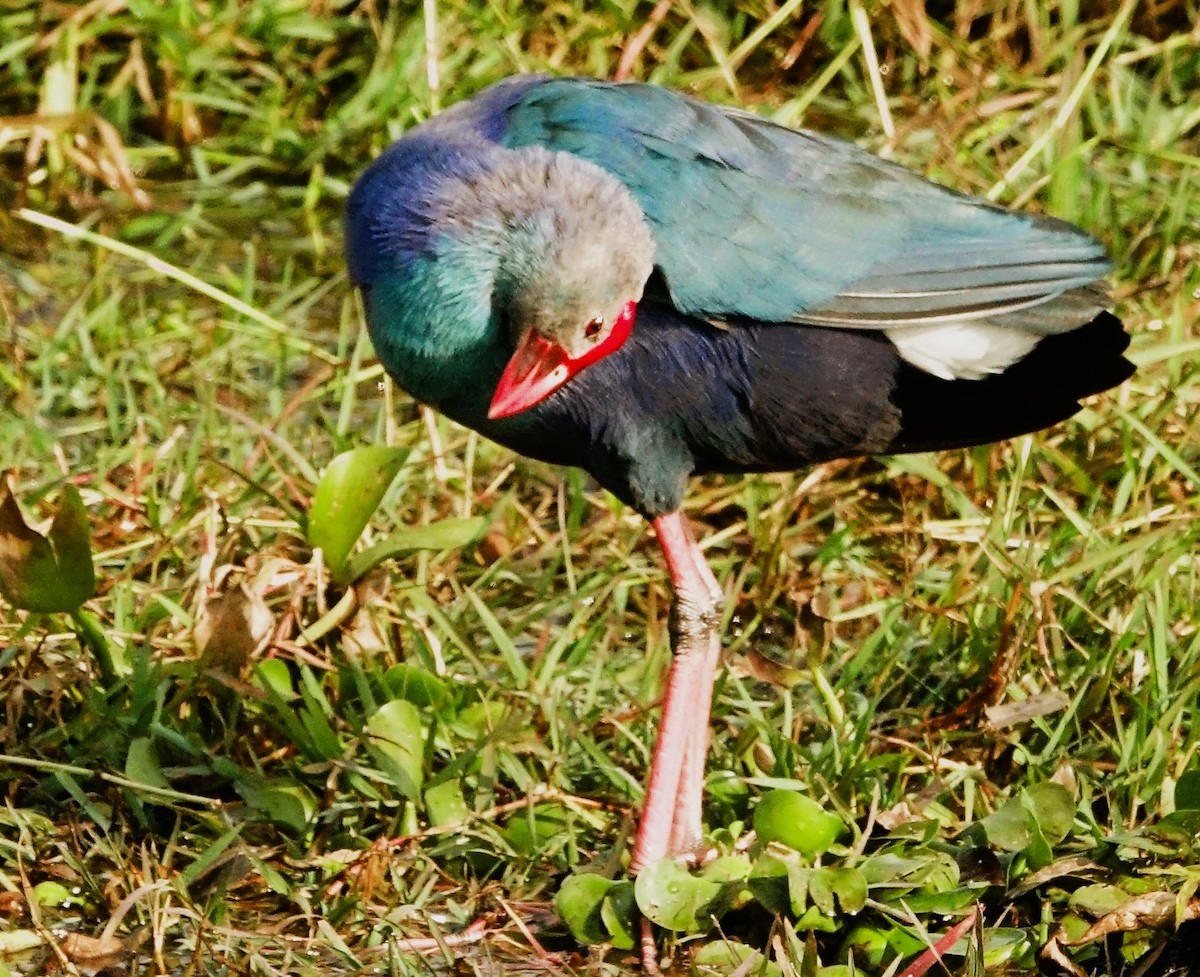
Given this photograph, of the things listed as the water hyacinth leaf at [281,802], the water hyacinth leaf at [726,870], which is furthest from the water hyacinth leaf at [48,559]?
the water hyacinth leaf at [726,870]

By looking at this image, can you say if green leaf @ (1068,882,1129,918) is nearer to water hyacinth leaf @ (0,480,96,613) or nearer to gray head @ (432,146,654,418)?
gray head @ (432,146,654,418)

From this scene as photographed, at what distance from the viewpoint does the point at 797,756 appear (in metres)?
2.64

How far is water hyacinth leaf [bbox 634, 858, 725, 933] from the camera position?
234cm

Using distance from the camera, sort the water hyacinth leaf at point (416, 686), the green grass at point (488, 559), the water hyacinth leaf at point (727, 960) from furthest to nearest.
Result: 1. the water hyacinth leaf at point (416, 686)
2. the green grass at point (488, 559)
3. the water hyacinth leaf at point (727, 960)

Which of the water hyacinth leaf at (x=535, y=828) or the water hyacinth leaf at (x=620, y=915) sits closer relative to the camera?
the water hyacinth leaf at (x=620, y=915)

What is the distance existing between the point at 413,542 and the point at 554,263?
0.56 m

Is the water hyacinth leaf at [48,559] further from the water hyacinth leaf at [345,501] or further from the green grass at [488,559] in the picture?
the water hyacinth leaf at [345,501]

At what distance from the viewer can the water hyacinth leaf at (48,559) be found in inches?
96.0

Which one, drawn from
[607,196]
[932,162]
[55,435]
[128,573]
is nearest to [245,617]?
[128,573]

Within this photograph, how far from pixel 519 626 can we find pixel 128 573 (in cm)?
60

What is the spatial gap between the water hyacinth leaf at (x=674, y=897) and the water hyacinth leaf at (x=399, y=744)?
0.36 m

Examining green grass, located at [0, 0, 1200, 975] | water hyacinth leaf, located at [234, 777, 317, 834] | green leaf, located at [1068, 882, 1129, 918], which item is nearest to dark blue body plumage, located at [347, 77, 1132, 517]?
green grass, located at [0, 0, 1200, 975]

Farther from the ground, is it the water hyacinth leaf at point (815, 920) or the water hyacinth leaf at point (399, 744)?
the water hyacinth leaf at point (399, 744)

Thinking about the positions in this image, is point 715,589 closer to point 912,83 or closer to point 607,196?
point 607,196
